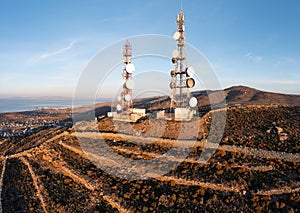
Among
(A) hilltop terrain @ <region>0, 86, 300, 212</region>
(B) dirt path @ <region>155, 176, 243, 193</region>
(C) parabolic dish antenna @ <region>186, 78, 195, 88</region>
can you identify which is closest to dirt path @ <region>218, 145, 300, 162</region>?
(A) hilltop terrain @ <region>0, 86, 300, 212</region>

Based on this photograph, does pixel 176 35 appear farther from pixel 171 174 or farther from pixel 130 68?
pixel 171 174


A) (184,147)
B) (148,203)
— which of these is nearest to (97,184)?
(148,203)

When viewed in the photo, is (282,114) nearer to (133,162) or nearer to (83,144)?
(133,162)

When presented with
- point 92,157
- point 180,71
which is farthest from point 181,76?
point 92,157

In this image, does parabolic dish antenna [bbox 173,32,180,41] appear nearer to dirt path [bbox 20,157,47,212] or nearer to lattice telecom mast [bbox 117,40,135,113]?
lattice telecom mast [bbox 117,40,135,113]

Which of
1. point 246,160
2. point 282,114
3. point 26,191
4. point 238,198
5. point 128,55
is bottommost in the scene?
point 26,191

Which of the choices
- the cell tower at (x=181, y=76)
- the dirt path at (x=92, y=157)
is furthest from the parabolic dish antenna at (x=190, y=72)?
the dirt path at (x=92, y=157)

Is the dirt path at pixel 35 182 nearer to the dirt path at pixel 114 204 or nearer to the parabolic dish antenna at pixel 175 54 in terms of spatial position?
the dirt path at pixel 114 204
